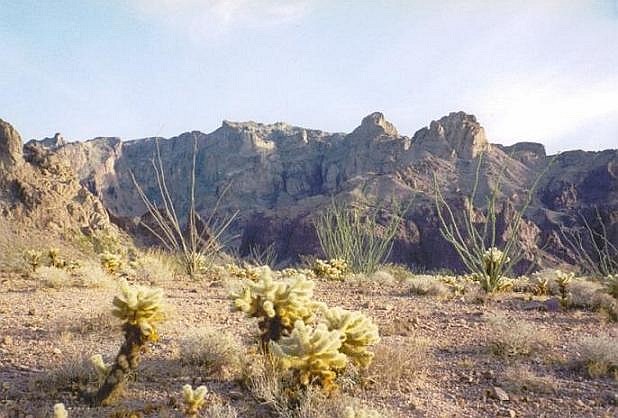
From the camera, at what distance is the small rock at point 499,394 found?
146 inches

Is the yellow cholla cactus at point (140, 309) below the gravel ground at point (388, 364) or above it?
above

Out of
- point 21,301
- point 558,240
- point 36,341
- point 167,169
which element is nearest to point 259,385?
point 36,341

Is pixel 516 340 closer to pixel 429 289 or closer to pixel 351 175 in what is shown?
pixel 429 289

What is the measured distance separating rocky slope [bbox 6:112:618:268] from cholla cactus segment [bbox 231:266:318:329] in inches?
749

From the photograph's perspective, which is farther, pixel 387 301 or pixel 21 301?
pixel 387 301

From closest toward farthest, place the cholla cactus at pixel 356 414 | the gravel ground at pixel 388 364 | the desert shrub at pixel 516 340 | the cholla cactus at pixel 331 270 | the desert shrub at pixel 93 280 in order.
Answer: the cholla cactus at pixel 356 414, the gravel ground at pixel 388 364, the desert shrub at pixel 516 340, the desert shrub at pixel 93 280, the cholla cactus at pixel 331 270

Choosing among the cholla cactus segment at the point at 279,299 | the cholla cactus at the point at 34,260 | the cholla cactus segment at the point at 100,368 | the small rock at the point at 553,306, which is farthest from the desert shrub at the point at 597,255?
the cholla cactus at the point at 34,260

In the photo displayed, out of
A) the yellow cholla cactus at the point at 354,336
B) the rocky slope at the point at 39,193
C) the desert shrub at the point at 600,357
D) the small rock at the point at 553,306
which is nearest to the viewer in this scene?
the yellow cholla cactus at the point at 354,336

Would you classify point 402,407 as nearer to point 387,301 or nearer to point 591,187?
point 387,301

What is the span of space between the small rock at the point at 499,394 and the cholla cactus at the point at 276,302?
1.34m

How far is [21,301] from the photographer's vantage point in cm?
663

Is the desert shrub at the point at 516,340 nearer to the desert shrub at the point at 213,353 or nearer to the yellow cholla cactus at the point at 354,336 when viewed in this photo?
A: the yellow cholla cactus at the point at 354,336

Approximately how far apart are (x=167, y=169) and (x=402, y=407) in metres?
112

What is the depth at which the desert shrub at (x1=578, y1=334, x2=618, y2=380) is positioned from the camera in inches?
167
